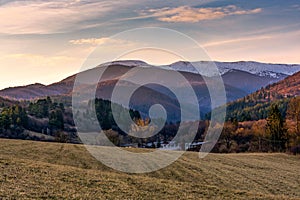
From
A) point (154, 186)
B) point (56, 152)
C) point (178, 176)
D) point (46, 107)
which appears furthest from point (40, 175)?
point (46, 107)

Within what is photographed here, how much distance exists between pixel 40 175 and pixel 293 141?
8877 cm

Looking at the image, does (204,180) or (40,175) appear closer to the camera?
(40,175)

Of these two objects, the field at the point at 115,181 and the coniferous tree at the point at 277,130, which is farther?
the coniferous tree at the point at 277,130

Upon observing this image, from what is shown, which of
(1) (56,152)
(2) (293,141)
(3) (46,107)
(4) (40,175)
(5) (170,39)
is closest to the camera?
(4) (40,175)

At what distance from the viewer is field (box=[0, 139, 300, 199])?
2622 centimetres

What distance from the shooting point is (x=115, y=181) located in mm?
32000

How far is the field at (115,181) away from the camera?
26219 millimetres

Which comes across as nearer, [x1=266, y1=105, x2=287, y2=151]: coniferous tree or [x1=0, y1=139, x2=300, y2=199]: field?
[x1=0, y1=139, x2=300, y2=199]: field

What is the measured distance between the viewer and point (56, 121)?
164 metres

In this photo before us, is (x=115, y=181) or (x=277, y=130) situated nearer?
(x=115, y=181)

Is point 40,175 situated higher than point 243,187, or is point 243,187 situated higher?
point 40,175

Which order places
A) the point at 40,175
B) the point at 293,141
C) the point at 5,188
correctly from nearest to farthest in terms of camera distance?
the point at 5,188 → the point at 40,175 → the point at 293,141

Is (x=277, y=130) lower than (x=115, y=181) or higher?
lower

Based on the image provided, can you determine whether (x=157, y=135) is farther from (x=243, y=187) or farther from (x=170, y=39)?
(x=243, y=187)
